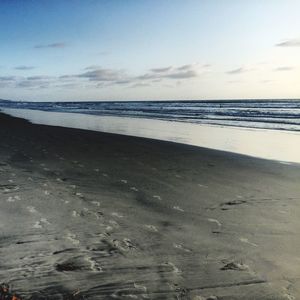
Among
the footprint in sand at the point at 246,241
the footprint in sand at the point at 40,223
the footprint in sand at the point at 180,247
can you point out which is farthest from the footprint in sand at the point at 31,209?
the footprint in sand at the point at 246,241

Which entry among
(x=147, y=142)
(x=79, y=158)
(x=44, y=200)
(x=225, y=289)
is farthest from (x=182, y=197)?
(x=147, y=142)

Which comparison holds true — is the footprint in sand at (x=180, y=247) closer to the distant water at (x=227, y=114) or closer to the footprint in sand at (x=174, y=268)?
the footprint in sand at (x=174, y=268)

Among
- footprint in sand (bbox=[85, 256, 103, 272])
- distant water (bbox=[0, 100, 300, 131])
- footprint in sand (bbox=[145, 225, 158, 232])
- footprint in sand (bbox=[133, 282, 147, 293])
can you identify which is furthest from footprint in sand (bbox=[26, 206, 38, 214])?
distant water (bbox=[0, 100, 300, 131])

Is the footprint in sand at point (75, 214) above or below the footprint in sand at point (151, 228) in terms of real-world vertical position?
above

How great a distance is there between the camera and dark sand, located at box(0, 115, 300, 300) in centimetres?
384

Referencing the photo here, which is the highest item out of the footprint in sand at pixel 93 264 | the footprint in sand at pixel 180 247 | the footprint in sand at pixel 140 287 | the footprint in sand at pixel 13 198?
the footprint in sand at pixel 13 198

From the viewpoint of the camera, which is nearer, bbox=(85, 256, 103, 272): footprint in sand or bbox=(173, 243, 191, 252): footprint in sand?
bbox=(85, 256, 103, 272): footprint in sand

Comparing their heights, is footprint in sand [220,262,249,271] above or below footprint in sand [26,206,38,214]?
below

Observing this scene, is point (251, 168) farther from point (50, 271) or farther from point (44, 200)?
point (50, 271)

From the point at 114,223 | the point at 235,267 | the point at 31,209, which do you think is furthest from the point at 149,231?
the point at 31,209

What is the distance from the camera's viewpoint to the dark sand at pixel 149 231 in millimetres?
3840

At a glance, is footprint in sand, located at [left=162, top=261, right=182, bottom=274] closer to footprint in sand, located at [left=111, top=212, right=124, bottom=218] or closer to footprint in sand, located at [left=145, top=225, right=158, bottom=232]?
footprint in sand, located at [left=145, top=225, right=158, bottom=232]

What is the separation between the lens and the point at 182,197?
7.23 m

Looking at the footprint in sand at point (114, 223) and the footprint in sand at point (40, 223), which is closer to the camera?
the footprint in sand at point (40, 223)
